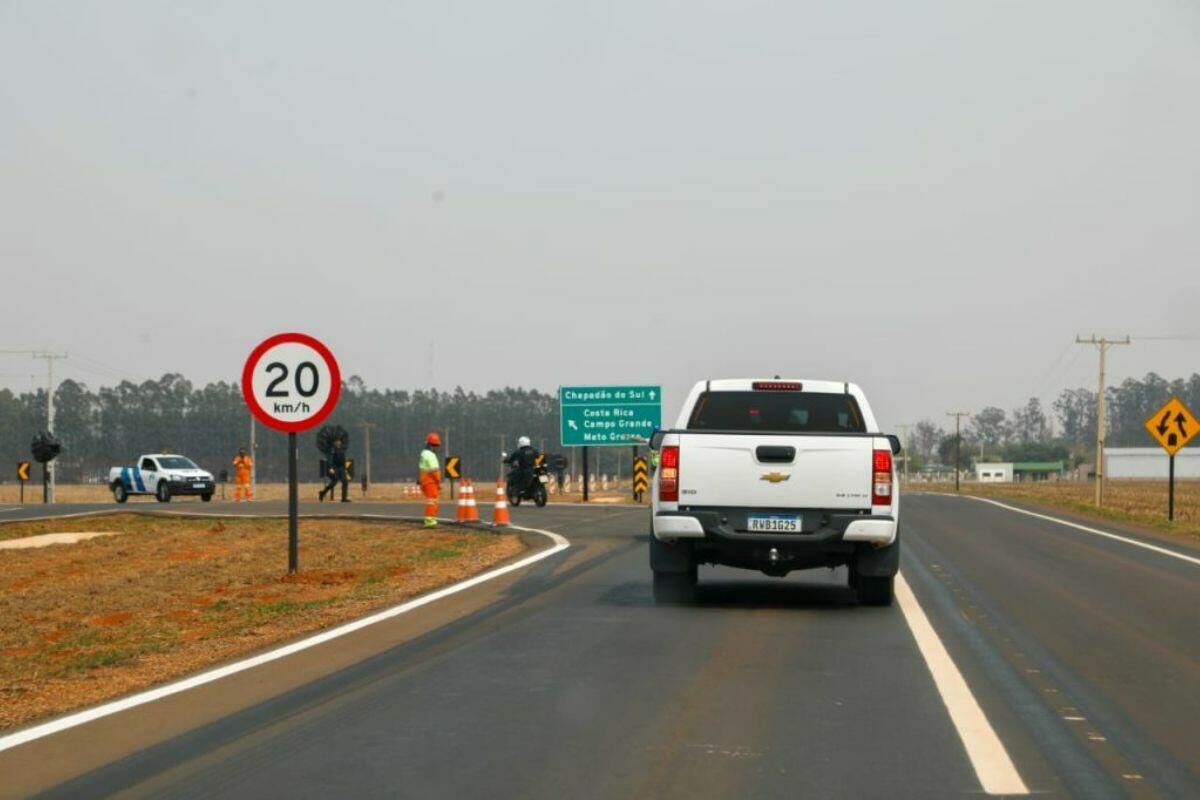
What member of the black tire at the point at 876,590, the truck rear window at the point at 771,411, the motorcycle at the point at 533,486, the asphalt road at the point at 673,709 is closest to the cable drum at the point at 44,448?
the motorcycle at the point at 533,486

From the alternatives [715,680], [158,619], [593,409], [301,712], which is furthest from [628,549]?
[593,409]

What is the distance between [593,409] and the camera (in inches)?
2157

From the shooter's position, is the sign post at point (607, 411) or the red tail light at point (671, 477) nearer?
the red tail light at point (671, 477)

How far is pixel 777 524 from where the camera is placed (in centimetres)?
1413

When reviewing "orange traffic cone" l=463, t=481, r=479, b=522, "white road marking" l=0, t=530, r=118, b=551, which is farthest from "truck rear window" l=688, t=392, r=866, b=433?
"white road marking" l=0, t=530, r=118, b=551

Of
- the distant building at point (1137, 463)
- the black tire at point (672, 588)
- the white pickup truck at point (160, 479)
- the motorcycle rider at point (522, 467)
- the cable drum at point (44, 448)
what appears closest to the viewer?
the black tire at point (672, 588)

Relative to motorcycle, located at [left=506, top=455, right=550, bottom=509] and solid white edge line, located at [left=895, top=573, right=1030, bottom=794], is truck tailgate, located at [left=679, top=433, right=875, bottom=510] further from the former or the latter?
motorcycle, located at [left=506, top=455, right=550, bottom=509]

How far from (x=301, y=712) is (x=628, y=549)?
48.2 feet

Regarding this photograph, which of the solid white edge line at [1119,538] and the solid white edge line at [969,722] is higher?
the solid white edge line at [969,722]

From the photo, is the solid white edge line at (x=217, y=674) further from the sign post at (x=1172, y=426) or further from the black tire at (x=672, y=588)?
the sign post at (x=1172, y=426)

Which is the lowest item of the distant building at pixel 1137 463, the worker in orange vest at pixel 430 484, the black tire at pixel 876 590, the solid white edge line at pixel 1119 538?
the distant building at pixel 1137 463

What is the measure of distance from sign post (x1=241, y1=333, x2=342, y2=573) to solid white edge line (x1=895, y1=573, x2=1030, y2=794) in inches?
265

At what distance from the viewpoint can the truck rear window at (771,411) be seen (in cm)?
1559

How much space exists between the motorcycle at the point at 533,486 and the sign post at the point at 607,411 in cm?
1135
